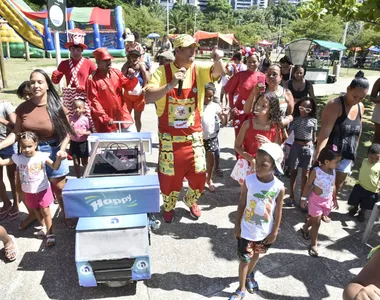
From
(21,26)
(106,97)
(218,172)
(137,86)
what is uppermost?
(21,26)

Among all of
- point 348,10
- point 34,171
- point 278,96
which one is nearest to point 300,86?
point 278,96

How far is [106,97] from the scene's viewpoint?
410cm

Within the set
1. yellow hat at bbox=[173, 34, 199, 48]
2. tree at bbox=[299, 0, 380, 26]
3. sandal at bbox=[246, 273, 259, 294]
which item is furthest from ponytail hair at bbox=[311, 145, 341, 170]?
tree at bbox=[299, 0, 380, 26]

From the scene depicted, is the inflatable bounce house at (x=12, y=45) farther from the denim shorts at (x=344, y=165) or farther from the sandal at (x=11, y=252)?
the denim shorts at (x=344, y=165)

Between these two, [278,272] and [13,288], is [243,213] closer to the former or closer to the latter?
[278,272]

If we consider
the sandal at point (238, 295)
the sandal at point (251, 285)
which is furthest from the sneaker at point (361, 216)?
the sandal at point (238, 295)

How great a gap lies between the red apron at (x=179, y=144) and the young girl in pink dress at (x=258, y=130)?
1.81 feet

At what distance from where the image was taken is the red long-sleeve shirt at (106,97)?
4.02 m

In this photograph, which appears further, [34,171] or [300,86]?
[300,86]

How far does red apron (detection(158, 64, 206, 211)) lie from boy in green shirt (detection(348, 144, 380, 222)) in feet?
6.49

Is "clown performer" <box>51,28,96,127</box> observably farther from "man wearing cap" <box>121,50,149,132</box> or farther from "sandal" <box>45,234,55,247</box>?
"sandal" <box>45,234,55,247</box>

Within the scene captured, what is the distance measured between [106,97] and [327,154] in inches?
111

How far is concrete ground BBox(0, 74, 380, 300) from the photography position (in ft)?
8.76

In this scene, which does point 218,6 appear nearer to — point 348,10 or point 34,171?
point 348,10
